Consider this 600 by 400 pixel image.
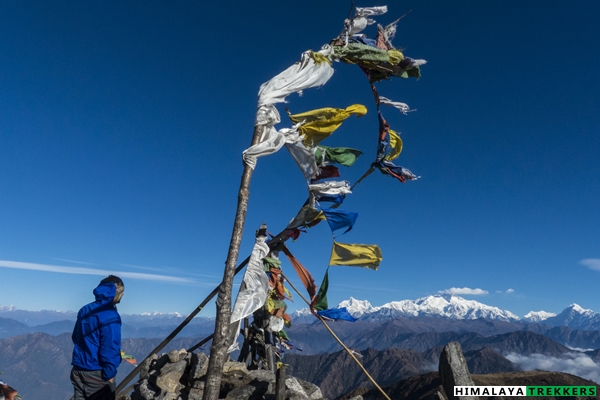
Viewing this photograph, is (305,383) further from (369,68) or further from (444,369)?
(369,68)

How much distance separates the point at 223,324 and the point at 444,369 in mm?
3939

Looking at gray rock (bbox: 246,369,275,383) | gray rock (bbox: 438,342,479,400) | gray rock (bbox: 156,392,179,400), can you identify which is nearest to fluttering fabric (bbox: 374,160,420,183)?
gray rock (bbox: 438,342,479,400)

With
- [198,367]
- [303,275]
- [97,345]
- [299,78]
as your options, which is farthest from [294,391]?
[299,78]

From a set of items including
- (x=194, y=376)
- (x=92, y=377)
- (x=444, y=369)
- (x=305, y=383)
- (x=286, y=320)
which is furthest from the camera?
(x=286, y=320)

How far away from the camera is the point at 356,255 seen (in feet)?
30.9

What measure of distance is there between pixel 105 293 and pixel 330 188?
5114 millimetres

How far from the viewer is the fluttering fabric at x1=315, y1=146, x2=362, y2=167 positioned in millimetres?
9367

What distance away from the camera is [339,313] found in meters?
9.72

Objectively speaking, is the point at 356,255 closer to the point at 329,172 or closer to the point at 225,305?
the point at 329,172

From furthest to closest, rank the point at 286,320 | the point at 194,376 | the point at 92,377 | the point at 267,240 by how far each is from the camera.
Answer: the point at 286,320 < the point at 267,240 < the point at 194,376 < the point at 92,377

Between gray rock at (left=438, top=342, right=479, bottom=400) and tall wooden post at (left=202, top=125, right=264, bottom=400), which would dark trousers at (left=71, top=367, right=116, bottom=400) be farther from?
gray rock at (left=438, top=342, right=479, bottom=400)

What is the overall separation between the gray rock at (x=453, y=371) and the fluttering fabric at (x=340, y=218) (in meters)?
3.52

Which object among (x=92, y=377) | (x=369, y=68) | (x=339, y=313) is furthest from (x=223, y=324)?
(x=369, y=68)

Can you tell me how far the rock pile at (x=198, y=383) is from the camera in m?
7.73
